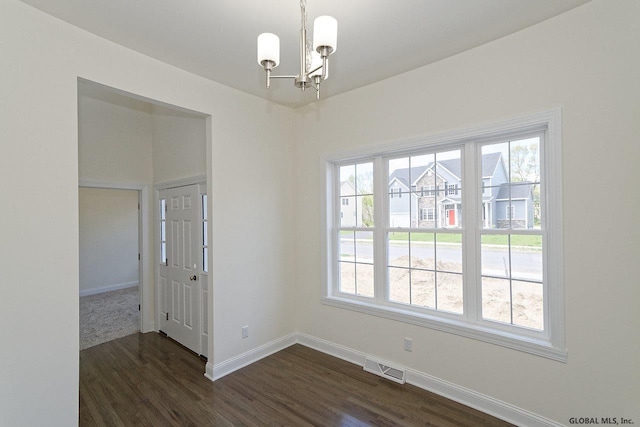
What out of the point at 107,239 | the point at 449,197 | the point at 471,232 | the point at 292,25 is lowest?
the point at 107,239

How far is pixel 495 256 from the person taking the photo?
2559 millimetres

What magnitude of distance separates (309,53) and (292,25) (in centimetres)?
60

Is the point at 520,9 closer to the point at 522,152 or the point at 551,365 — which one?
the point at 522,152

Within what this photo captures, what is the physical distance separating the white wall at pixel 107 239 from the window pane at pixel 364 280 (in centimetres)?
610

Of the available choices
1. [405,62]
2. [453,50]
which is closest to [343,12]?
[405,62]

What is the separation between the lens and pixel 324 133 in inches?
141

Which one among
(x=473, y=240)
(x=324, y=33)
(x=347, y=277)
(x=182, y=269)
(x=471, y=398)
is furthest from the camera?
(x=182, y=269)

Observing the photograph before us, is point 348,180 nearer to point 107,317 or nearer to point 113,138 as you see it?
point 113,138

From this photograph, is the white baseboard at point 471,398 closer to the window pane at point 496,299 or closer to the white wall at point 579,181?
the white wall at point 579,181

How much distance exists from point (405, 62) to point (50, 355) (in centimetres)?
357

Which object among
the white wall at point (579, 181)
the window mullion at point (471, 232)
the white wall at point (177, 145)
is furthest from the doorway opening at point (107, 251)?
the white wall at point (579, 181)

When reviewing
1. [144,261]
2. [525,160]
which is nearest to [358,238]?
[525,160]

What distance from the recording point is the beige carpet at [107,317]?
418 centimetres

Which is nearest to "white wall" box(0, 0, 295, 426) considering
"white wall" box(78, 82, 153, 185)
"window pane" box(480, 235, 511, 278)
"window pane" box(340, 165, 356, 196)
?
"white wall" box(78, 82, 153, 185)
